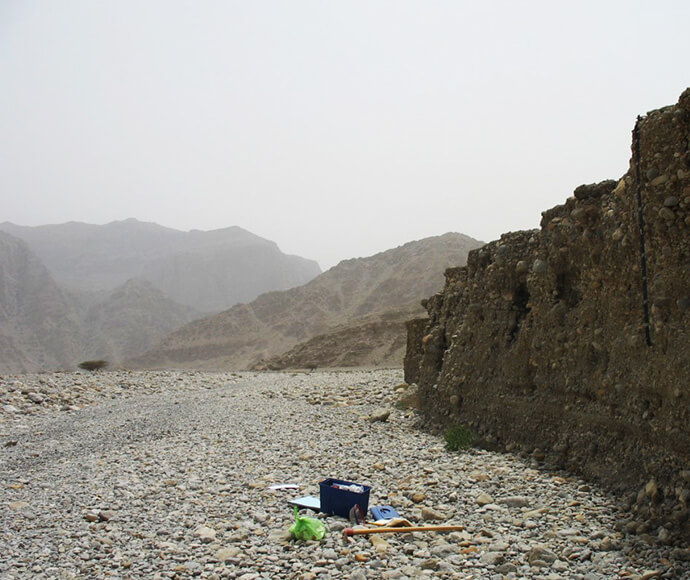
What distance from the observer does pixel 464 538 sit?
17.4ft

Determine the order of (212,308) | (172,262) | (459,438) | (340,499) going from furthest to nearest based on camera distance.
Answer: (172,262) → (212,308) → (459,438) → (340,499)

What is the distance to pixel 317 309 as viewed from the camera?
7262 cm

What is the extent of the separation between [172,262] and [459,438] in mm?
140459

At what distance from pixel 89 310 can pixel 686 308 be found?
105199 millimetres

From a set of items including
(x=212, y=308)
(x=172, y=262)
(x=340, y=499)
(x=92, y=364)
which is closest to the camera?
(x=340, y=499)

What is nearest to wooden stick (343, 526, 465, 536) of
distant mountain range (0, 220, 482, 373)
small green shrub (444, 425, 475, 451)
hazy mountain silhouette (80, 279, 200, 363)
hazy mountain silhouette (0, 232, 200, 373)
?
small green shrub (444, 425, 475, 451)

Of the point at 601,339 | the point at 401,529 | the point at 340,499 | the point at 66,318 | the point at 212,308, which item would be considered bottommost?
the point at 401,529

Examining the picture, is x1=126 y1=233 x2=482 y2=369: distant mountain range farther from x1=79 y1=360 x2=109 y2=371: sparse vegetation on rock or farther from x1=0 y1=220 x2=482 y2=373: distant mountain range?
x1=79 y1=360 x2=109 y2=371: sparse vegetation on rock

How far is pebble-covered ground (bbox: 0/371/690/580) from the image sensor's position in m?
4.86

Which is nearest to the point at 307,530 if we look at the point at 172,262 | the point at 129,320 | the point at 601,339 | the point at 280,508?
the point at 280,508

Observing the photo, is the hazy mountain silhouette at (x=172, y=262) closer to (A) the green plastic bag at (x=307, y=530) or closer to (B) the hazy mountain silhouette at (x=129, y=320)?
(B) the hazy mountain silhouette at (x=129, y=320)

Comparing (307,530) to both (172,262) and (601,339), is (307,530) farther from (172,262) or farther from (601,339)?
Result: (172,262)

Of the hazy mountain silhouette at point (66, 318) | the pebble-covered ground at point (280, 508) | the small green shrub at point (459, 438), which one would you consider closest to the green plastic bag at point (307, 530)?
the pebble-covered ground at point (280, 508)

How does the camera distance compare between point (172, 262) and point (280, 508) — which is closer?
point (280, 508)
